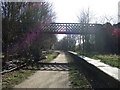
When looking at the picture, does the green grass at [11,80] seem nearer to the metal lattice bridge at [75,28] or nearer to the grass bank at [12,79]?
the grass bank at [12,79]

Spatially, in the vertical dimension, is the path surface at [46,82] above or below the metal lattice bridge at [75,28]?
below

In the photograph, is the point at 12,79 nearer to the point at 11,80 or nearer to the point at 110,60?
the point at 11,80

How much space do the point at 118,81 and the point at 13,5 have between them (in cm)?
1025

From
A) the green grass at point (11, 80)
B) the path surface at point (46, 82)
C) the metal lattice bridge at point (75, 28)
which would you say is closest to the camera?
the green grass at point (11, 80)

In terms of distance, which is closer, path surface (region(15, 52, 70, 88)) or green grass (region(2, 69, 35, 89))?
green grass (region(2, 69, 35, 89))

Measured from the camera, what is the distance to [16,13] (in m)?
13.1

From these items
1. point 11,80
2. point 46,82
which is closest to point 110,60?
point 46,82

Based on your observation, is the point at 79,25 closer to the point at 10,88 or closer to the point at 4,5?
the point at 4,5

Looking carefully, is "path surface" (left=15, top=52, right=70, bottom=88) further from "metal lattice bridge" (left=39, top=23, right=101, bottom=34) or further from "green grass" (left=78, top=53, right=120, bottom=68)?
"metal lattice bridge" (left=39, top=23, right=101, bottom=34)

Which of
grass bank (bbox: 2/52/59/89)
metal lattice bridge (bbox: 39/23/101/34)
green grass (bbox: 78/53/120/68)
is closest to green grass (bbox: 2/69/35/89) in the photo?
grass bank (bbox: 2/52/59/89)

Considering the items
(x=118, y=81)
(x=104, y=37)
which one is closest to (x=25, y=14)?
(x=118, y=81)

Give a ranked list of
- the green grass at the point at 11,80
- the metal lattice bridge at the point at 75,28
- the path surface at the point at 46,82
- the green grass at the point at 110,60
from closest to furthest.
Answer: the green grass at the point at 11,80 < the path surface at the point at 46,82 < the green grass at the point at 110,60 < the metal lattice bridge at the point at 75,28

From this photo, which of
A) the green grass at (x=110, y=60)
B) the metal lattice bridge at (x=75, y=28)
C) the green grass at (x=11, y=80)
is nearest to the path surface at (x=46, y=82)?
the green grass at (x=11, y=80)

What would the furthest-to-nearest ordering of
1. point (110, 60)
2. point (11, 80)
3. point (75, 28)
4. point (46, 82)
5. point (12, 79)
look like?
1. point (75, 28)
2. point (110, 60)
3. point (12, 79)
4. point (46, 82)
5. point (11, 80)
